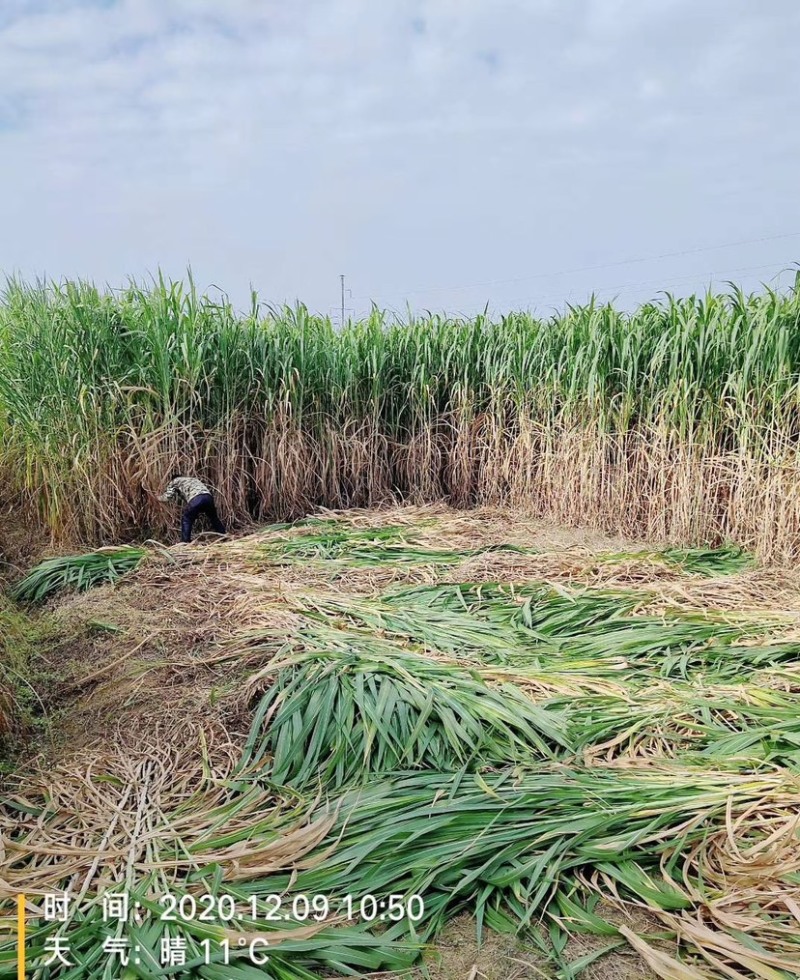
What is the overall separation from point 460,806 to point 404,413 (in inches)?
194

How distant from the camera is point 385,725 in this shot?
2.50 meters

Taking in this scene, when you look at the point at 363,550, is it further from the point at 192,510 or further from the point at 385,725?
the point at 385,725

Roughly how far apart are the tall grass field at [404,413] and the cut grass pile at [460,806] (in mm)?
2022

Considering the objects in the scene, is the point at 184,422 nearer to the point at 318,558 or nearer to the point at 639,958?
the point at 318,558

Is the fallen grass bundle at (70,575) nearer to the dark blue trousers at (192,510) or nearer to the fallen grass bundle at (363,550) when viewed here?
the dark blue trousers at (192,510)

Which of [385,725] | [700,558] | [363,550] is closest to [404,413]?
[363,550]

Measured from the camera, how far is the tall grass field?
5121 millimetres

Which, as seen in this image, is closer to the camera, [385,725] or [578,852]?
[578,852]

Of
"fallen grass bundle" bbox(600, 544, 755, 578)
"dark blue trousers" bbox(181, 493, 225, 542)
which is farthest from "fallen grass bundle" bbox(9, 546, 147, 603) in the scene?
"fallen grass bundle" bbox(600, 544, 755, 578)

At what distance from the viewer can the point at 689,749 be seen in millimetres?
2533

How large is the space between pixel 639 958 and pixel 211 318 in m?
5.37

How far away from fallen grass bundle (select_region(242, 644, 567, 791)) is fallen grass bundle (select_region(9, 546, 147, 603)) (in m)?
1.95

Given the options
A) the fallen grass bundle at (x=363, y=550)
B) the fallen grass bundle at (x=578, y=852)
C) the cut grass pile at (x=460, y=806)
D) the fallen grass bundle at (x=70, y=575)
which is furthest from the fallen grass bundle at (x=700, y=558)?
the fallen grass bundle at (x=70, y=575)

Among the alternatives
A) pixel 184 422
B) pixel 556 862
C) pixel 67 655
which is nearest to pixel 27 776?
pixel 67 655
